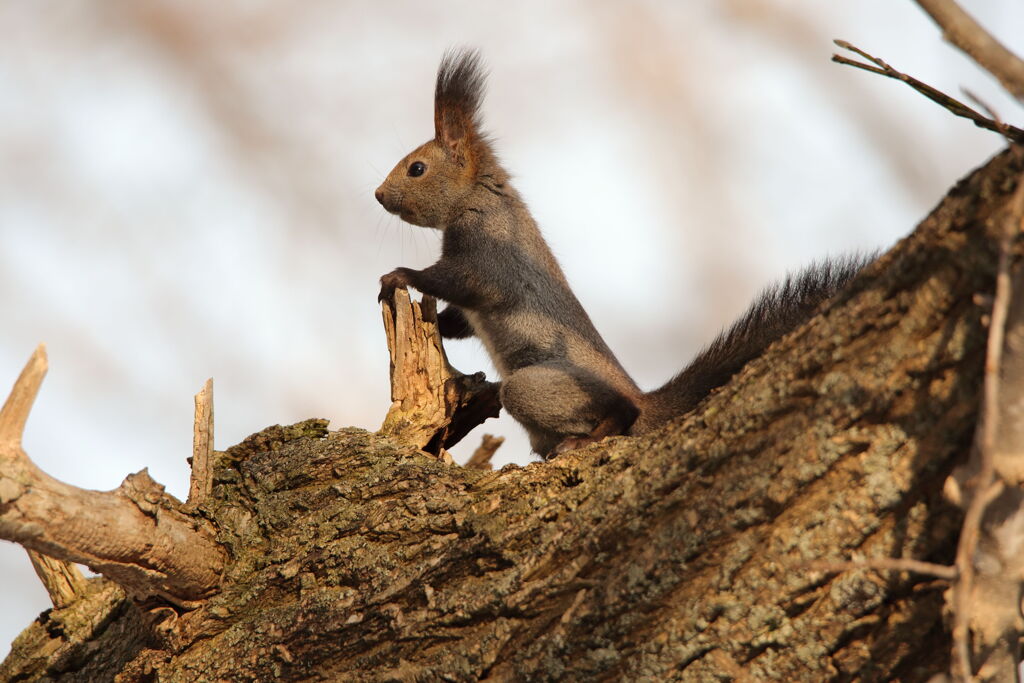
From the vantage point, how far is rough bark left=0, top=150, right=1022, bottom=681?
49.7 inches

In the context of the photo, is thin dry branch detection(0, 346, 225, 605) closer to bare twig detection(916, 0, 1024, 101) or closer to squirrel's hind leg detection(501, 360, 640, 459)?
squirrel's hind leg detection(501, 360, 640, 459)

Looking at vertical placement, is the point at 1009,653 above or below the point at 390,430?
below

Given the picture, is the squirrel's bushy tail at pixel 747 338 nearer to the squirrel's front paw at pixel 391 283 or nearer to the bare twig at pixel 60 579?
the squirrel's front paw at pixel 391 283

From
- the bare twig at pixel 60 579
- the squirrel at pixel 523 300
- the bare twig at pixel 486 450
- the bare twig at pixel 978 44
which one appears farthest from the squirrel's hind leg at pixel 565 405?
the bare twig at pixel 978 44

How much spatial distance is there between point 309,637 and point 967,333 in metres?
1.34

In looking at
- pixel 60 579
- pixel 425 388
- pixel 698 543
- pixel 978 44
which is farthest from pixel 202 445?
pixel 978 44

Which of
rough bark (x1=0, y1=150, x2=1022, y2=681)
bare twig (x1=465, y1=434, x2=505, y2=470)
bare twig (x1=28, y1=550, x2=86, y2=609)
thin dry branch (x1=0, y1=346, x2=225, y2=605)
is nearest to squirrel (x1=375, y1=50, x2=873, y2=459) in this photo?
bare twig (x1=465, y1=434, x2=505, y2=470)

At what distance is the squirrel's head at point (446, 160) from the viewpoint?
375cm

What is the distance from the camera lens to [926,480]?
126cm

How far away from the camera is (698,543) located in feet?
4.66

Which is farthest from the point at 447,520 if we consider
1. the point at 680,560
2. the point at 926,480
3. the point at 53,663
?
the point at 53,663

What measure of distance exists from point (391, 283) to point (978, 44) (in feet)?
7.57

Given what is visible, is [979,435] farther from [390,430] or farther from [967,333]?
[390,430]

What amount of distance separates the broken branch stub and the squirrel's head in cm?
70
